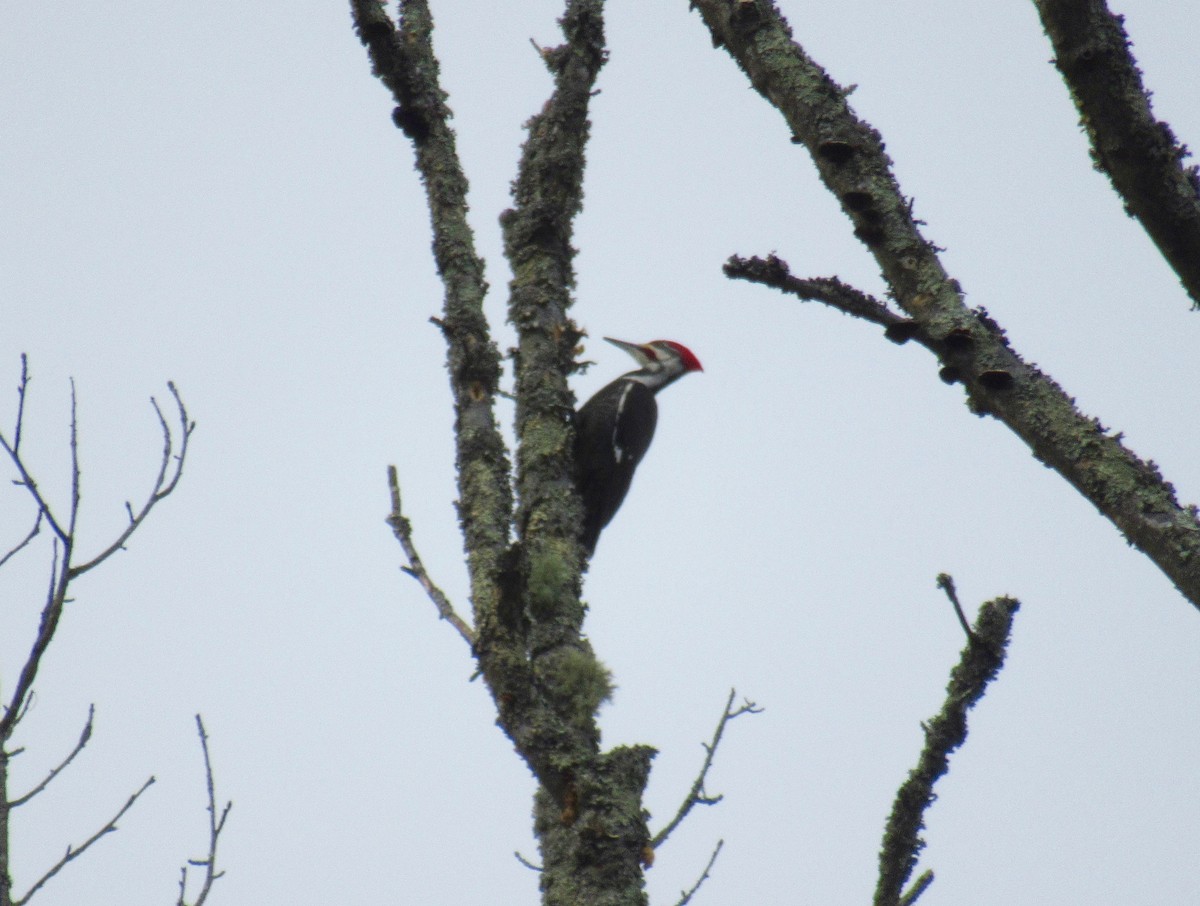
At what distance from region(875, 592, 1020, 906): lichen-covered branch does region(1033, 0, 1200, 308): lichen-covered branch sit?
69cm

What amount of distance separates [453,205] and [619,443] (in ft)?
7.19

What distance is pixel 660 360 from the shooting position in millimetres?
6727

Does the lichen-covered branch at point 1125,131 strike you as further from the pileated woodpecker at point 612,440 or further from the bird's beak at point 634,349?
the bird's beak at point 634,349

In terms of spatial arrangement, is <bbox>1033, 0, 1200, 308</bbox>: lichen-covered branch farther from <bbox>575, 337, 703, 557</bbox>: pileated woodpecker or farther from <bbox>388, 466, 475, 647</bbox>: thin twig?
<bbox>575, 337, 703, 557</bbox>: pileated woodpecker

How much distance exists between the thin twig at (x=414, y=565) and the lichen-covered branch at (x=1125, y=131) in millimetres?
1309

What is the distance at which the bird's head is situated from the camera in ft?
21.9

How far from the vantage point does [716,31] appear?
1942 millimetres

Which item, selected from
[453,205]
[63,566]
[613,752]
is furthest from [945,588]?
[453,205]

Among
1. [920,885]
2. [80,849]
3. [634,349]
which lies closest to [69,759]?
[80,849]

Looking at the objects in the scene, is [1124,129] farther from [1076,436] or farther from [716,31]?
[716,31]

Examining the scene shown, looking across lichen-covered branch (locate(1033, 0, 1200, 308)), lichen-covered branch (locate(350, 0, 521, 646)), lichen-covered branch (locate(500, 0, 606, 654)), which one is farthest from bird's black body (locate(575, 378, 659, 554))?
lichen-covered branch (locate(1033, 0, 1200, 308))

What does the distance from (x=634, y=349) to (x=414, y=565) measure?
176 inches

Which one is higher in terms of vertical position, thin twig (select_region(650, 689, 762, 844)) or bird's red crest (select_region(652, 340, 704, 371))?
bird's red crest (select_region(652, 340, 704, 371))

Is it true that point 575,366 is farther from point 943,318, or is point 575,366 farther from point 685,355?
point 685,355
